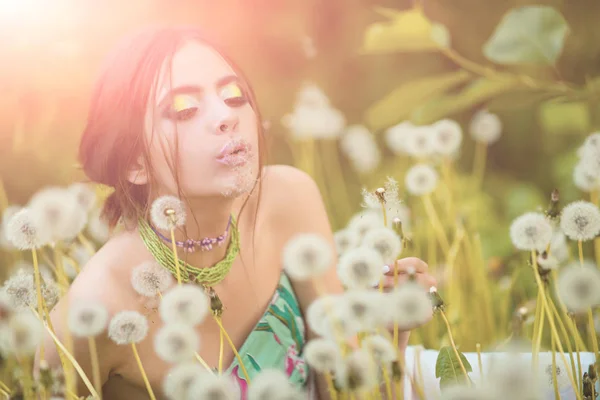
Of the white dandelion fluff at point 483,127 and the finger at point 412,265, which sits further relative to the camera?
the white dandelion fluff at point 483,127

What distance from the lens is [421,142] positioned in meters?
1.05

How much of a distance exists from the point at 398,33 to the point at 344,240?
338 mm

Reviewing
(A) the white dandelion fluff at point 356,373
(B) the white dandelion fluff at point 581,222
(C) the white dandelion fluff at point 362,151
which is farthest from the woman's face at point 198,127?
(B) the white dandelion fluff at point 581,222

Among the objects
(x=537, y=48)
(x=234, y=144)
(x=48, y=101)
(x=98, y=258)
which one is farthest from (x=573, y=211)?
(x=48, y=101)

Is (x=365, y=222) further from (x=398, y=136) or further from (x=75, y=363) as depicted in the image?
(x=75, y=363)

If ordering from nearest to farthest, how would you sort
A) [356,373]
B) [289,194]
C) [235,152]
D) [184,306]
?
[356,373] → [184,306] → [235,152] → [289,194]

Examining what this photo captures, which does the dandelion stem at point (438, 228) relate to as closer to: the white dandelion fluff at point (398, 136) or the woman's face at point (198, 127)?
the white dandelion fluff at point (398, 136)

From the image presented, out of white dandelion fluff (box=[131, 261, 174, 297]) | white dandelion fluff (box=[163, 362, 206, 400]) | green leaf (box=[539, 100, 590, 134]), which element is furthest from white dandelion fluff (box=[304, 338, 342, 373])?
green leaf (box=[539, 100, 590, 134])

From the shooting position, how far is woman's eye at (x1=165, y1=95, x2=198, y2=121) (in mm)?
853

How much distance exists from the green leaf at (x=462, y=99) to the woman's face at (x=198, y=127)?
31 cm

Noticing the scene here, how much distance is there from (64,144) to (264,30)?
33cm

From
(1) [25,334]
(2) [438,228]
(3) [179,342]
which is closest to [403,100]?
(2) [438,228]

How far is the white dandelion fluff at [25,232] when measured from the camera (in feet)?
2.70

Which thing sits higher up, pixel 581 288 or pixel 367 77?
pixel 367 77
